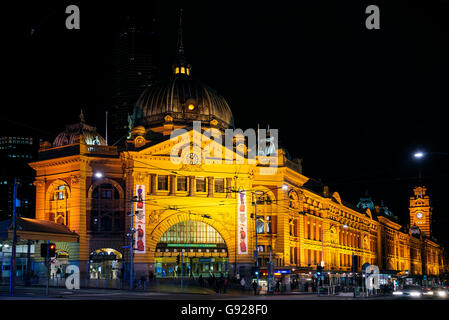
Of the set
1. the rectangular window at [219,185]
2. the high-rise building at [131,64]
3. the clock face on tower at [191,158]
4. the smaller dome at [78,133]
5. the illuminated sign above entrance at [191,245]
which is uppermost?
the high-rise building at [131,64]

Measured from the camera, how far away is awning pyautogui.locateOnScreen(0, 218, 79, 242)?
66.3 metres

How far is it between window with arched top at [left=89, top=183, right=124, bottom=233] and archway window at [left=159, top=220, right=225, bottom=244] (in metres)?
5.96

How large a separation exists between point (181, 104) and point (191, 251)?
73.6 feet

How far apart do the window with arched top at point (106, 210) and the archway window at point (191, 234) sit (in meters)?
5.96

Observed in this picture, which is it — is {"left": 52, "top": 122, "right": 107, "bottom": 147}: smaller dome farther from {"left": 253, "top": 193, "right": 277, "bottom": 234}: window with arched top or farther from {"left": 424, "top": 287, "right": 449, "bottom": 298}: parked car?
{"left": 424, "top": 287, "right": 449, "bottom": 298}: parked car

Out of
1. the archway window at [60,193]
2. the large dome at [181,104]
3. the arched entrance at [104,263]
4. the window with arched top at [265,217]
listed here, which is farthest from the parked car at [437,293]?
the archway window at [60,193]

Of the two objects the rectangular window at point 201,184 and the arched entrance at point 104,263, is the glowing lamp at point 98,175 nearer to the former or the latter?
the arched entrance at point 104,263

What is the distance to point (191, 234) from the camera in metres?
82.1

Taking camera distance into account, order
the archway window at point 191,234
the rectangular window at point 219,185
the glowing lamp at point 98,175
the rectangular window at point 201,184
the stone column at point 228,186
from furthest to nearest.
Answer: the rectangular window at point 219,185 → the stone column at point 228,186 → the rectangular window at point 201,184 → the archway window at point 191,234 → the glowing lamp at point 98,175

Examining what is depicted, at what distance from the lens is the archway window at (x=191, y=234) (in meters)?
81.2

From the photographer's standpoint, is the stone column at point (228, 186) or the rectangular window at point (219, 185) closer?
the stone column at point (228, 186)

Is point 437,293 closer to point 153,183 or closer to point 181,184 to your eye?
point 181,184
